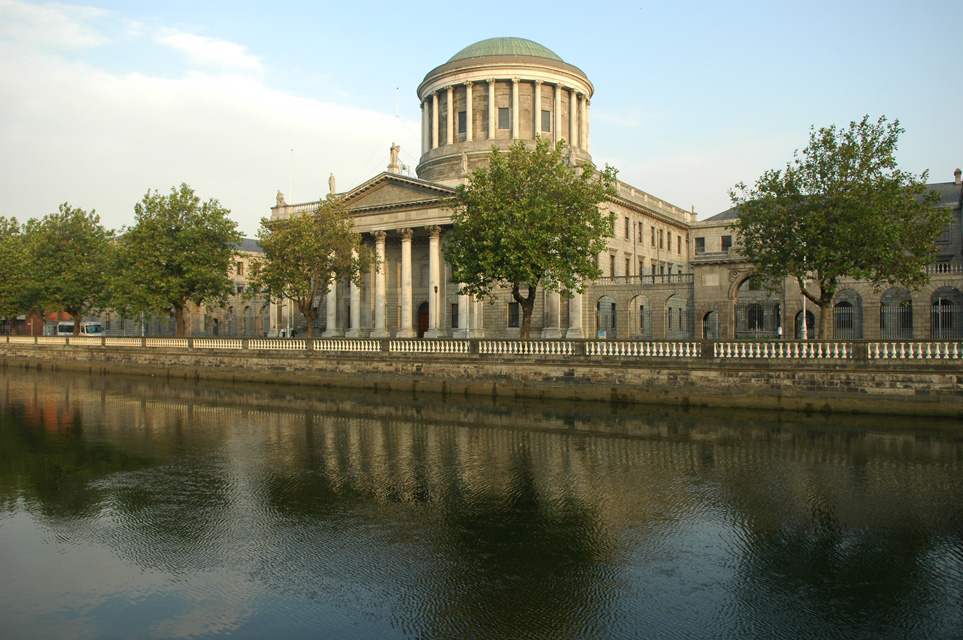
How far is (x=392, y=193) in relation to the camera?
2073 inches

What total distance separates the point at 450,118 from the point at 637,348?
1611 inches

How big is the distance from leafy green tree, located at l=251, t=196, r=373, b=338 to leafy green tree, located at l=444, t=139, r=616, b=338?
7.78 m

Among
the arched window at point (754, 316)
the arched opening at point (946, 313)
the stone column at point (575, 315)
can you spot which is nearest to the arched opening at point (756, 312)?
the arched window at point (754, 316)

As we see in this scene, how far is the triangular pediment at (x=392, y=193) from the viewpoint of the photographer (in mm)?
Answer: 50250

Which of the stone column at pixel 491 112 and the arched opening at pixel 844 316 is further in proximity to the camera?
the stone column at pixel 491 112

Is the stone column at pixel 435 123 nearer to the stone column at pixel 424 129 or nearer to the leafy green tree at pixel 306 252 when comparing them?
the stone column at pixel 424 129

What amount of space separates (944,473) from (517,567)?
9.74 meters

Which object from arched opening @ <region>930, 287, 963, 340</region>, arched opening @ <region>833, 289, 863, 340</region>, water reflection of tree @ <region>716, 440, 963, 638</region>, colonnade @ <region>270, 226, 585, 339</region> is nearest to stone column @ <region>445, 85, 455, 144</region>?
colonnade @ <region>270, 226, 585, 339</region>

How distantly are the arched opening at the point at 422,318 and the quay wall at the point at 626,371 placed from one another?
20681mm

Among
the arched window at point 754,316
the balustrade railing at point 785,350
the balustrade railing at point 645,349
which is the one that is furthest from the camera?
the arched window at point 754,316

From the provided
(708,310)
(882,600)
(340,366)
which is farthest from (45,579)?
(708,310)

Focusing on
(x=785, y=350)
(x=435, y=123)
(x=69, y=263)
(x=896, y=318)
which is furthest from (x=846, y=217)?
(x=69, y=263)

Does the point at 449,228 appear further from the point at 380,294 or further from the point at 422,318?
the point at 422,318

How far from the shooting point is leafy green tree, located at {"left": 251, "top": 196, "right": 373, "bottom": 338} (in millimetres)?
37844
